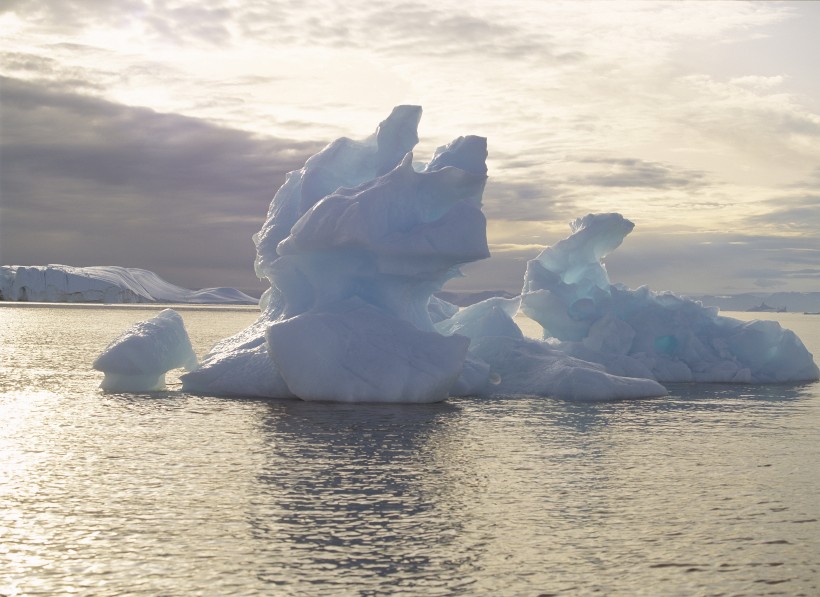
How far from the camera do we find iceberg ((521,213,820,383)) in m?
26.9

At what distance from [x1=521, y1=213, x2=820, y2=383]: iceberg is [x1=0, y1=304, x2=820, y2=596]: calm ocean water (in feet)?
27.2

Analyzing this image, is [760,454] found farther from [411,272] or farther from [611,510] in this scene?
[411,272]

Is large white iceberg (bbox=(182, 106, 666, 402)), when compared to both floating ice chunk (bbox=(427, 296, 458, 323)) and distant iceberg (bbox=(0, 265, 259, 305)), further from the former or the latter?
distant iceberg (bbox=(0, 265, 259, 305))

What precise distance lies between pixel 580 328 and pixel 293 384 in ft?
36.6

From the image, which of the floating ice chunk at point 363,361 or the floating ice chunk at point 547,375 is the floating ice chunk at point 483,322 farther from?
the floating ice chunk at point 363,361

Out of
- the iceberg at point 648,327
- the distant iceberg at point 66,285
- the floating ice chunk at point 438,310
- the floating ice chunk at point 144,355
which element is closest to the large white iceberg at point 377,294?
the floating ice chunk at point 144,355

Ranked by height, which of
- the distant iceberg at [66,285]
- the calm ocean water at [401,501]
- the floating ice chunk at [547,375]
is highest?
the distant iceberg at [66,285]

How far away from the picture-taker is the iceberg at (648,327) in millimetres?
26922

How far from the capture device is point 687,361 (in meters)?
27.4

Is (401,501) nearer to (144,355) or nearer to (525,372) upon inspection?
(144,355)

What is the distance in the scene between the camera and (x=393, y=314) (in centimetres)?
2064

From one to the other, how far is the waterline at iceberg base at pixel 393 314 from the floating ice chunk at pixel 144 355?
0.81 meters

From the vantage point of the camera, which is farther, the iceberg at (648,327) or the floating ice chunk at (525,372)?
the iceberg at (648,327)

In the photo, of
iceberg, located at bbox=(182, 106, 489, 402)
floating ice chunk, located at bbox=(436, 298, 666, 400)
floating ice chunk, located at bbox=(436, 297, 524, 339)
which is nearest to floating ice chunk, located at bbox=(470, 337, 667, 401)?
floating ice chunk, located at bbox=(436, 298, 666, 400)
